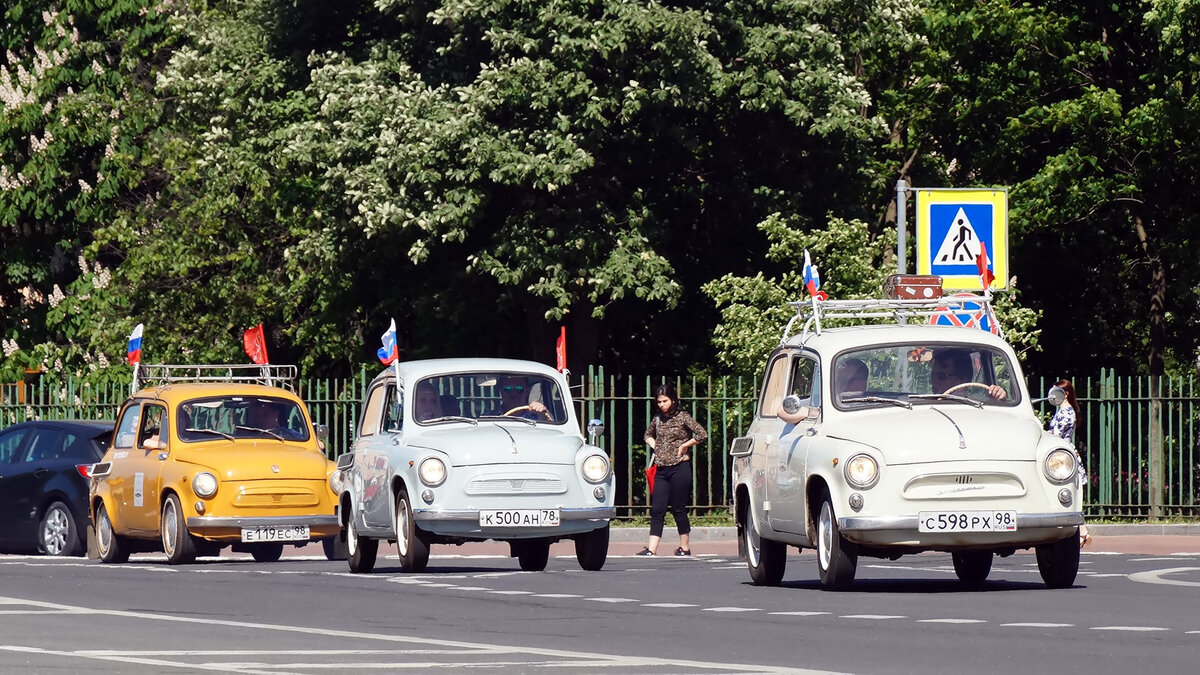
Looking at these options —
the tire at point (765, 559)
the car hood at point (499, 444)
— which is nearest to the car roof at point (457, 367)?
the car hood at point (499, 444)

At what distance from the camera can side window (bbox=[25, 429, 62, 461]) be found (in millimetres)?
26297

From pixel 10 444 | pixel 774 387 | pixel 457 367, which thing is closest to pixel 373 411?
pixel 457 367

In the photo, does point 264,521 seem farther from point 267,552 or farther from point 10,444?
point 10,444

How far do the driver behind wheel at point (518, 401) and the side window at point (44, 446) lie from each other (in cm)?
683

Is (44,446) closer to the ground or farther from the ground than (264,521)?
farther from the ground

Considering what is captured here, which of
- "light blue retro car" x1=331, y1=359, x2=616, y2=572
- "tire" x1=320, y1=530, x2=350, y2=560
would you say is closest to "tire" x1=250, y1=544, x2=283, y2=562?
"tire" x1=320, y1=530, x2=350, y2=560

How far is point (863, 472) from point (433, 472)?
4677 mm

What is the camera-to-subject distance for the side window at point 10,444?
26.6m

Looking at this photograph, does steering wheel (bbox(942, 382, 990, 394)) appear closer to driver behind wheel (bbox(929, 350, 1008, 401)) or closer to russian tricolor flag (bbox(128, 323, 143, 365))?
driver behind wheel (bbox(929, 350, 1008, 401))

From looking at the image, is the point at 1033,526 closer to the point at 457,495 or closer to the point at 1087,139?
the point at 457,495

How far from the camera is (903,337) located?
1812 centimetres

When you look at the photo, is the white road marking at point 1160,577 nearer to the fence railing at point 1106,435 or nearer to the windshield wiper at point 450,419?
the windshield wiper at point 450,419

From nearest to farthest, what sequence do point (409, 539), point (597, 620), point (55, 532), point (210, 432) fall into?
point (597, 620) < point (409, 539) < point (210, 432) < point (55, 532)

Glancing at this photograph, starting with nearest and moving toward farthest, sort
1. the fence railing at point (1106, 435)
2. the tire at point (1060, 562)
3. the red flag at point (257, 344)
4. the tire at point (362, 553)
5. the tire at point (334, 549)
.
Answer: the tire at point (1060, 562)
the tire at point (362, 553)
the tire at point (334, 549)
the fence railing at point (1106, 435)
the red flag at point (257, 344)
